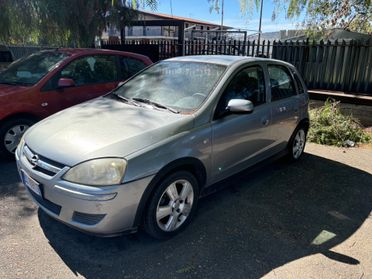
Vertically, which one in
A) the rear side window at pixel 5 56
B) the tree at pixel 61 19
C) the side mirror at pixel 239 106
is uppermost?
the tree at pixel 61 19

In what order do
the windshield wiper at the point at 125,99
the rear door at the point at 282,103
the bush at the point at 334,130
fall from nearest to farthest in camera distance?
the windshield wiper at the point at 125,99
the rear door at the point at 282,103
the bush at the point at 334,130

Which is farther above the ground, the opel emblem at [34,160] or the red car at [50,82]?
the red car at [50,82]

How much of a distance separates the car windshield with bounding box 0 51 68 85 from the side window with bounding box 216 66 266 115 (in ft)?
10.3

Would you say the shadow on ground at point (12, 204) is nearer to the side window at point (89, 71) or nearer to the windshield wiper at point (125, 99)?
the side window at point (89, 71)

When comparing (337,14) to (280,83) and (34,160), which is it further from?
(34,160)

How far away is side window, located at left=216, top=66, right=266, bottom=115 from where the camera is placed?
3643 millimetres

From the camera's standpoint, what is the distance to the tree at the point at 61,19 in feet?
25.2

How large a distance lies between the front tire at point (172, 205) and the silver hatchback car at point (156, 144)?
1 cm

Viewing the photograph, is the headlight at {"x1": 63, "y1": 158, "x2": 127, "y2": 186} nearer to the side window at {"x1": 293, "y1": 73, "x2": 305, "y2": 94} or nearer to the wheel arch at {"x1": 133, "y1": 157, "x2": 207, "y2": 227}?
the wheel arch at {"x1": 133, "y1": 157, "x2": 207, "y2": 227}

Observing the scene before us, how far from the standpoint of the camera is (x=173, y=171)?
3.06 m

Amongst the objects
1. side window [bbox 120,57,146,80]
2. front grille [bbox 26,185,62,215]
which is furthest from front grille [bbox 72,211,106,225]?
side window [bbox 120,57,146,80]

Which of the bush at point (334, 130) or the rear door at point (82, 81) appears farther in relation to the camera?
the bush at point (334, 130)

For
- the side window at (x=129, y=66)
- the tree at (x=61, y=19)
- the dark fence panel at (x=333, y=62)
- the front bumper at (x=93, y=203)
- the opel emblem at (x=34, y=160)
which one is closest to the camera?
the front bumper at (x=93, y=203)

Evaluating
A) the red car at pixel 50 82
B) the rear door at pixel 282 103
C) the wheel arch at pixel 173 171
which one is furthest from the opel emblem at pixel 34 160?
the rear door at pixel 282 103
